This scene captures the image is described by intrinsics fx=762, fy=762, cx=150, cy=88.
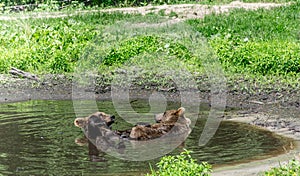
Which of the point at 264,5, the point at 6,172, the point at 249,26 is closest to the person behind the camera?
the point at 6,172

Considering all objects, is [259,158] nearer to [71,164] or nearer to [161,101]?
[71,164]

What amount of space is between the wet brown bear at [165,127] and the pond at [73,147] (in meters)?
0.15

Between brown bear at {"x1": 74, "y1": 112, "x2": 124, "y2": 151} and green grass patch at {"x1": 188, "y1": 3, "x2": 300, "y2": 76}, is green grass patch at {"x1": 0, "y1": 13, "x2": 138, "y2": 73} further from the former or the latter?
brown bear at {"x1": 74, "y1": 112, "x2": 124, "y2": 151}

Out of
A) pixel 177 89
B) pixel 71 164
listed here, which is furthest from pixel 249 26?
pixel 71 164

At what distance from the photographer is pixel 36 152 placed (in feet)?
24.3

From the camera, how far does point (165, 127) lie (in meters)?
8.02

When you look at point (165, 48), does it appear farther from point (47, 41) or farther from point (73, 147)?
point (73, 147)

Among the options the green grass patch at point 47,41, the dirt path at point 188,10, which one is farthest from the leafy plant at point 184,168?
the dirt path at point 188,10

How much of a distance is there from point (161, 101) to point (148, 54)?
8.28 feet

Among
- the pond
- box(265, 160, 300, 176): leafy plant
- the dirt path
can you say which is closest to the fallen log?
the pond

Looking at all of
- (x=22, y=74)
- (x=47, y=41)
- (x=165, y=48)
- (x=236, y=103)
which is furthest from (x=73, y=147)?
(x=47, y=41)

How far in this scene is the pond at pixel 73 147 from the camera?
676 centimetres

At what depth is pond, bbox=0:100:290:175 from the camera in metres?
6.76

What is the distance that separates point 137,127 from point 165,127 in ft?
1.33
